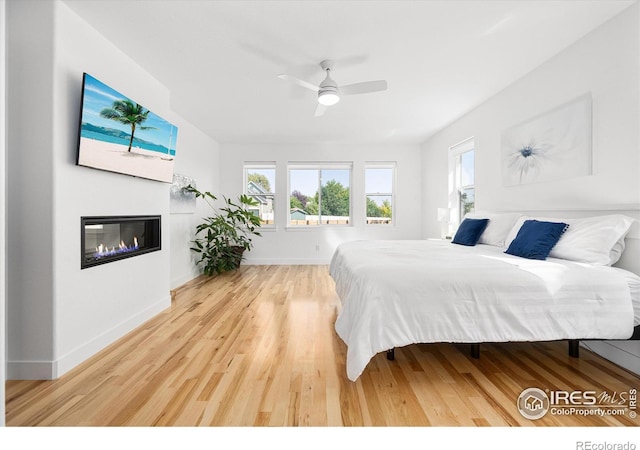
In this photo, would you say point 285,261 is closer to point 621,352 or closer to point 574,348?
point 574,348

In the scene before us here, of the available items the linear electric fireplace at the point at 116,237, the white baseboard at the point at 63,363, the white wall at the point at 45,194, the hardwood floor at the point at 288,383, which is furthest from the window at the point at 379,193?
the white wall at the point at 45,194

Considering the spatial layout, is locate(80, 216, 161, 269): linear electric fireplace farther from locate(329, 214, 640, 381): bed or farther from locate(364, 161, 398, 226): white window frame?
locate(364, 161, 398, 226): white window frame

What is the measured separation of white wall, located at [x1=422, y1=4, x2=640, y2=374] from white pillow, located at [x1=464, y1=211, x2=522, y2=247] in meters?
0.18

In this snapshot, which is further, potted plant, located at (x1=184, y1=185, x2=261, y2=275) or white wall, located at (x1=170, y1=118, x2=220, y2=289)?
potted plant, located at (x1=184, y1=185, x2=261, y2=275)

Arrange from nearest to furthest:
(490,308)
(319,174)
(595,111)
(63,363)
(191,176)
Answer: (490,308) < (63,363) < (595,111) < (191,176) < (319,174)

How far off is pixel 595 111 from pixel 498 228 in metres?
1.28

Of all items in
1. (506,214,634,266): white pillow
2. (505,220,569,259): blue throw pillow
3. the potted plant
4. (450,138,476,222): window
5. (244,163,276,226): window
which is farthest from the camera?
(244,163,276,226): window

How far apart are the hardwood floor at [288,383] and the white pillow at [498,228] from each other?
1.11 m

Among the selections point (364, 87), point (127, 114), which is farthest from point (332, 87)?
point (127, 114)

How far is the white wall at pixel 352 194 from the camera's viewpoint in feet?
20.6

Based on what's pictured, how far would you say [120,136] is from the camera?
2482 millimetres

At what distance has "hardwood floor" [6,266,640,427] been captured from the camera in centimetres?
155

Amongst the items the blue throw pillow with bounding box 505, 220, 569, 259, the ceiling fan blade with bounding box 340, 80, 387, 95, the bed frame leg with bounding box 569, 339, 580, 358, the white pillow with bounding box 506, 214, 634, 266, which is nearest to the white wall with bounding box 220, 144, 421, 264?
the ceiling fan blade with bounding box 340, 80, 387, 95
